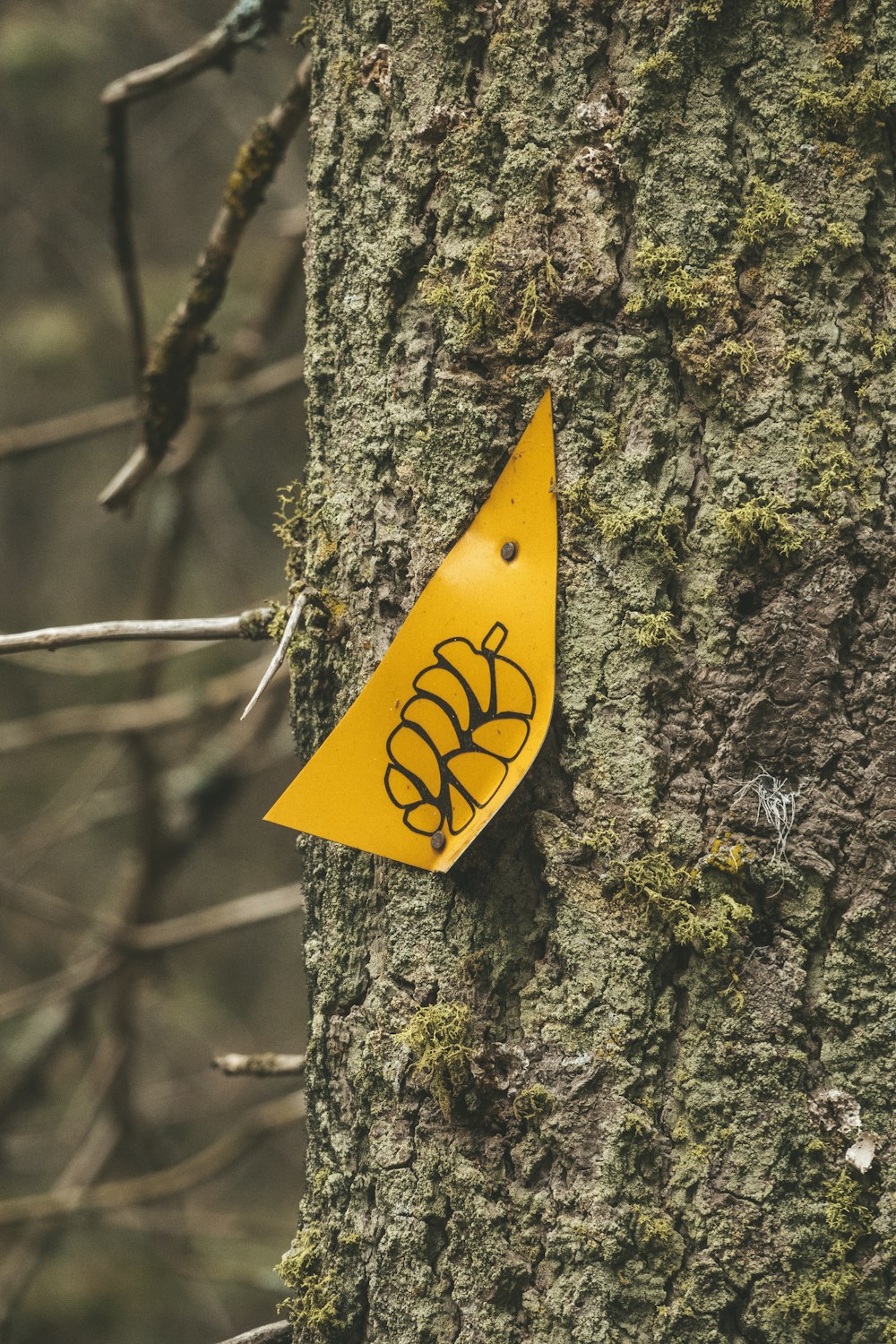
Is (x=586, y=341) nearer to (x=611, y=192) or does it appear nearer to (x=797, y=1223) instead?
(x=611, y=192)

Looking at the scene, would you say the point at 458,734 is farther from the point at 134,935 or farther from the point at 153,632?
the point at 134,935

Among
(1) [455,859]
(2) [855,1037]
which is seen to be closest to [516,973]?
(1) [455,859]

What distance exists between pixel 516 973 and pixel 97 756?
104 inches

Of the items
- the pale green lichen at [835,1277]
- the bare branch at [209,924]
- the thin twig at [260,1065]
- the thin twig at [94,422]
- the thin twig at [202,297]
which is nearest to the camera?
the pale green lichen at [835,1277]

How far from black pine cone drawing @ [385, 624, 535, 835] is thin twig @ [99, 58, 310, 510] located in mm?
605

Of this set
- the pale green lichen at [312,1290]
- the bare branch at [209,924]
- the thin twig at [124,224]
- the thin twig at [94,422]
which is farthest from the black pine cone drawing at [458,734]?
the bare branch at [209,924]

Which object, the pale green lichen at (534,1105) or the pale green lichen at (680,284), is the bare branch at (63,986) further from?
the pale green lichen at (680,284)

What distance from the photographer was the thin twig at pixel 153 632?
30.8 inches

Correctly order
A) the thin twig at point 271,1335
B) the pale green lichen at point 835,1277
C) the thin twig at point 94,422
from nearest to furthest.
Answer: the pale green lichen at point 835,1277
the thin twig at point 271,1335
the thin twig at point 94,422

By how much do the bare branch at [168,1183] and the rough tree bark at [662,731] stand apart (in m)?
1.61

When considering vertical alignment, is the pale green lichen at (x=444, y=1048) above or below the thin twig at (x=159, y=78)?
below

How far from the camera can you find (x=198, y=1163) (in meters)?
2.17

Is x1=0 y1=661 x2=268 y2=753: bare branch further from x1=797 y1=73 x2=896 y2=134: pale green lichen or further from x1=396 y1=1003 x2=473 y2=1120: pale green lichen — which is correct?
x1=797 y1=73 x2=896 y2=134: pale green lichen

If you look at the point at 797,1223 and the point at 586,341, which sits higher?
the point at 586,341
